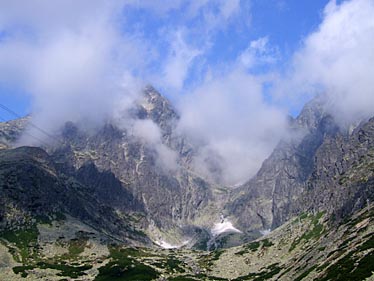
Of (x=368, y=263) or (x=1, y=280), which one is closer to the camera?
(x=368, y=263)

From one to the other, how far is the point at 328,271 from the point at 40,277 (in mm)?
131589

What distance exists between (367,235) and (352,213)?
69204 millimetres

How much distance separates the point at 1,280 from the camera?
7377 inches

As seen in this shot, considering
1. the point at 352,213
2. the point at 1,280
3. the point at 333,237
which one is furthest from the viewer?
the point at 352,213

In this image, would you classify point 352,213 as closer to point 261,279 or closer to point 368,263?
point 261,279

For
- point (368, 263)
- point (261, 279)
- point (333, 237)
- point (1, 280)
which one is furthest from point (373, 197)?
point (1, 280)

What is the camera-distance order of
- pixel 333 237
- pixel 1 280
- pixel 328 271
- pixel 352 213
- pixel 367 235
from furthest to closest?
1. pixel 352 213
2. pixel 1 280
3. pixel 333 237
4. pixel 367 235
5. pixel 328 271

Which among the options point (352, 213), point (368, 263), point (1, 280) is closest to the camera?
point (368, 263)

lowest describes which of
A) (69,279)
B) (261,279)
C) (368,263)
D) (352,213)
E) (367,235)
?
(368,263)

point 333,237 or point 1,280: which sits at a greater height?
point 1,280

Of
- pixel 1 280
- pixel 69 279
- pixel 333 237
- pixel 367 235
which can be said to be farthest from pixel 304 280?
pixel 1 280

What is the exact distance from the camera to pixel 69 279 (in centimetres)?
19725

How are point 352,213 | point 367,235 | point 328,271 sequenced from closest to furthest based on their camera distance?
point 328,271 < point 367,235 < point 352,213

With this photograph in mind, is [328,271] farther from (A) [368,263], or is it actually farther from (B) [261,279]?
(B) [261,279]
